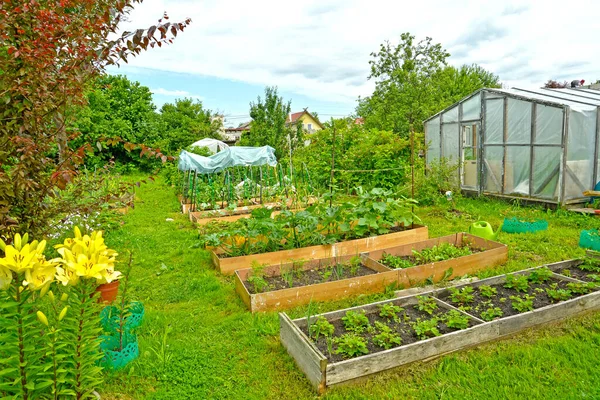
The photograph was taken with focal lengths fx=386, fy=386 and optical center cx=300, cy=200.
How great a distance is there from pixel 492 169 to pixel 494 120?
1.19 m

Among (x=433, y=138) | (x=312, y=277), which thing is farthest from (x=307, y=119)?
(x=312, y=277)

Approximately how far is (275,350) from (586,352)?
7.95ft

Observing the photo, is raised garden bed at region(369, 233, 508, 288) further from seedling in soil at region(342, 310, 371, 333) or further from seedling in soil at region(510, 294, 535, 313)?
seedling in soil at region(342, 310, 371, 333)

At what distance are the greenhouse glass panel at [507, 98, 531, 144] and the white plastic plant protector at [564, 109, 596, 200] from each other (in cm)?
85

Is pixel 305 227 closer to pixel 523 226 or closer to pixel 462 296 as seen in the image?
pixel 462 296

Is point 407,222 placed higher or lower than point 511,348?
higher

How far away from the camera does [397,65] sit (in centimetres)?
2152

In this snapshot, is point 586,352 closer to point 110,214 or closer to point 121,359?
point 121,359

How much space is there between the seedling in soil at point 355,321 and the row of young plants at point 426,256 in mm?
1452

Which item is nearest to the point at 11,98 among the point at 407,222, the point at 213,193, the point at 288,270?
the point at 288,270

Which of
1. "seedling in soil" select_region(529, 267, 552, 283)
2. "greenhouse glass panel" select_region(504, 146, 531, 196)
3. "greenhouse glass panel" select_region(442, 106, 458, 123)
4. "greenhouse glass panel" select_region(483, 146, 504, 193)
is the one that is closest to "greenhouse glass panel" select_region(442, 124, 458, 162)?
"greenhouse glass panel" select_region(442, 106, 458, 123)

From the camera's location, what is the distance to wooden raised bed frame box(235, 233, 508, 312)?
3.82 m

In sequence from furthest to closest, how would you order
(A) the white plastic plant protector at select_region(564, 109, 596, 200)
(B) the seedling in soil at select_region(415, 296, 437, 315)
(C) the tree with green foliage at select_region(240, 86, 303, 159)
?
(C) the tree with green foliage at select_region(240, 86, 303, 159)
(A) the white plastic plant protector at select_region(564, 109, 596, 200)
(B) the seedling in soil at select_region(415, 296, 437, 315)

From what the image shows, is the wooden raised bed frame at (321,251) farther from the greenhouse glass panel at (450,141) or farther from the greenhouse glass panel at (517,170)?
the greenhouse glass panel at (450,141)
